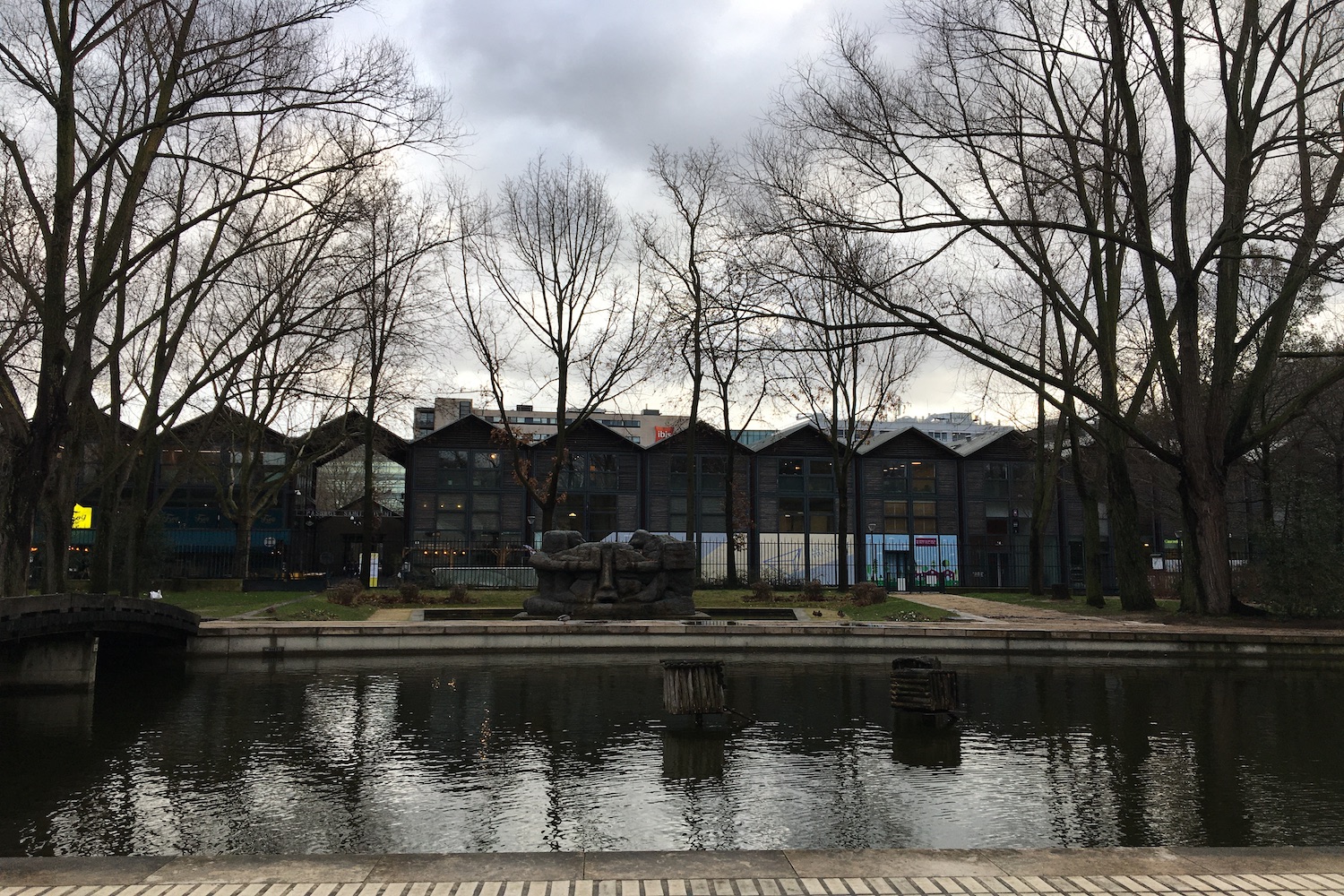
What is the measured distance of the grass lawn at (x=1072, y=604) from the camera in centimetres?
2595

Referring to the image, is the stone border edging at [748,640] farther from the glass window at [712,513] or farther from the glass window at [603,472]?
the glass window at [712,513]

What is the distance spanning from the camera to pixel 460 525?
56.3 m

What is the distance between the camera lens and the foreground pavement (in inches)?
208

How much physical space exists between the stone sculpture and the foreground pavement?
56.8 ft

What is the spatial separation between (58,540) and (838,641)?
16.1m

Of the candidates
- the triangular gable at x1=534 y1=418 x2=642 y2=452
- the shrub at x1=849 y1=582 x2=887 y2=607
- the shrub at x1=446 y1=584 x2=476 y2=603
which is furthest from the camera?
the triangular gable at x1=534 y1=418 x2=642 y2=452

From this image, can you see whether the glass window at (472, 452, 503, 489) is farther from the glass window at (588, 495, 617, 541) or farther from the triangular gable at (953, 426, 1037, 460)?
the triangular gable at (953, 426, 1037, 460)

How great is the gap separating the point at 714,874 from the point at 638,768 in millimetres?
4027

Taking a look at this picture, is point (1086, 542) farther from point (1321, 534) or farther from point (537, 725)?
point (537, 725)

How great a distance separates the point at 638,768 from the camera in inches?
376

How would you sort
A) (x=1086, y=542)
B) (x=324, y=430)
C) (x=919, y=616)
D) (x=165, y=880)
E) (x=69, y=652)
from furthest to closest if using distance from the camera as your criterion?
(x=324, y=430)
(x=1086, y=542)
(x=919, y=616)
(x=69, y=652)
(x=165, y=880)

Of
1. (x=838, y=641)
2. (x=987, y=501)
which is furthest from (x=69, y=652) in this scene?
(x=987, y=501)

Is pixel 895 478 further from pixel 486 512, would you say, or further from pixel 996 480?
pixel 486 512

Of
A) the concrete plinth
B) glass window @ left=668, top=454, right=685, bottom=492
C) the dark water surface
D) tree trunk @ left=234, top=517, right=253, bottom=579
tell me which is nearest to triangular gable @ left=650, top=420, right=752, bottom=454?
glass window @ left=668, top=454, right=685, bottom=492
